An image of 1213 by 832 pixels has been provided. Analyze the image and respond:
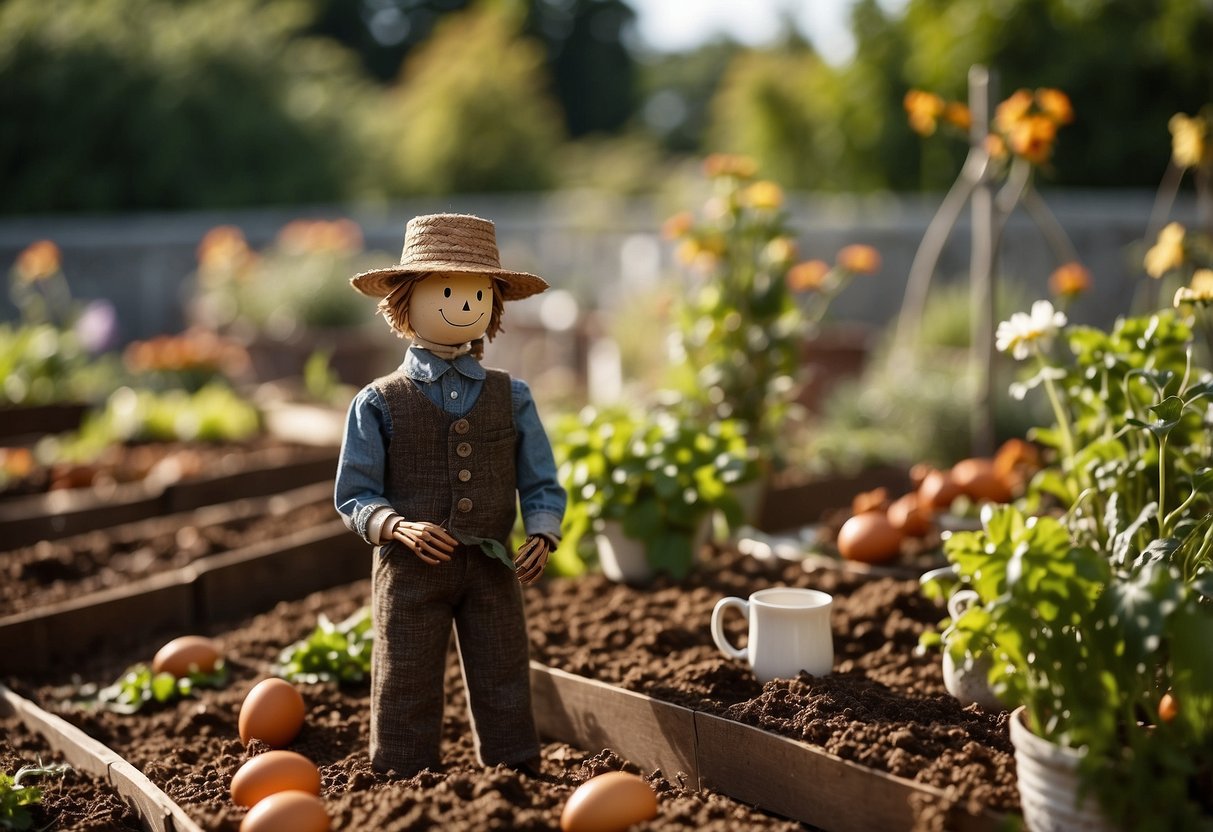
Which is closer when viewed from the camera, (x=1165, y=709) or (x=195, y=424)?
(x=1165, y=709)

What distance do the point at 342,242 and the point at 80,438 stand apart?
2.68m

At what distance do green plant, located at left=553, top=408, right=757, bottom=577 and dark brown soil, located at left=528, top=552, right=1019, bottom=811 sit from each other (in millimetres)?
152

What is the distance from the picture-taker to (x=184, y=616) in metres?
3.75

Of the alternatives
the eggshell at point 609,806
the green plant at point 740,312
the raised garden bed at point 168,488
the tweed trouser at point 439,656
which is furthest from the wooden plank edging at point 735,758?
the raised garden bed at point 168,488

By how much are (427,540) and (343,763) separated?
1.84 feet

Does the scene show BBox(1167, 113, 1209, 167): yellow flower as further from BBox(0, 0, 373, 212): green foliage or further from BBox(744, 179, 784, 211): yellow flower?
BBox(0, 0, 373, 212): green foliage

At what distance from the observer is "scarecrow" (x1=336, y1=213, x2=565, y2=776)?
2.46 m

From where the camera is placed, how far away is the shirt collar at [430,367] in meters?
2.50

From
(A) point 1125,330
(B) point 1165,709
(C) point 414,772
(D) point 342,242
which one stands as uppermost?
(D) point 342,242

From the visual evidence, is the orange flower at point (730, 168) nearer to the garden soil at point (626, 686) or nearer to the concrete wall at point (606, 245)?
the garden soil at point (626, 686)

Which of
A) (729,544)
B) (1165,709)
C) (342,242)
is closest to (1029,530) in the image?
(1165,709)

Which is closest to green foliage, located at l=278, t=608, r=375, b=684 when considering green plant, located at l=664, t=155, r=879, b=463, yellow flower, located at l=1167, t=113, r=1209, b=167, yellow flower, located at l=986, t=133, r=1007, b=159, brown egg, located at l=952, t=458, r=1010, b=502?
green plant, located at l=664, t=155, r=879, b=463

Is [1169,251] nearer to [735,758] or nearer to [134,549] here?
[735,758]

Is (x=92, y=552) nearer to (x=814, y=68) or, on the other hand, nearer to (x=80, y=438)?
(x=80, y=438)
